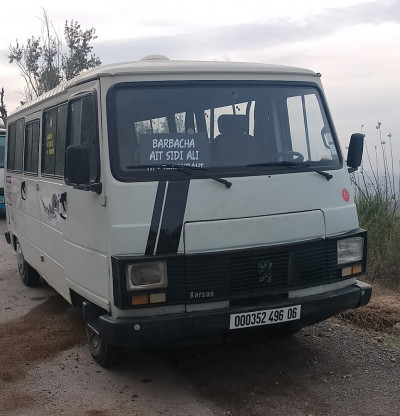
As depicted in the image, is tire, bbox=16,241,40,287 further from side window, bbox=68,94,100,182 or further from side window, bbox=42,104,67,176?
side window, bbox=68,94,100,182

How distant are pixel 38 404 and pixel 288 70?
320 centimetres

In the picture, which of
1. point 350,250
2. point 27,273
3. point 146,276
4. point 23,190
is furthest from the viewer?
point 27,273

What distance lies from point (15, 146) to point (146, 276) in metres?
4.92

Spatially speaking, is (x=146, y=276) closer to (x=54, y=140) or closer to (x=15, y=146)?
(x=54, y=140)

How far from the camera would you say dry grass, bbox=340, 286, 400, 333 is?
595cm

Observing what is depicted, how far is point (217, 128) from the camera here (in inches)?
179

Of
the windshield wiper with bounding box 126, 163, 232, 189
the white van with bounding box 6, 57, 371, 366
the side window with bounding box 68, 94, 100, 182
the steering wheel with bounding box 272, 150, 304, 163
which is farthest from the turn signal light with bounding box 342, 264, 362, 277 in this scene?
the side window with bounding box 68, 94, 100, 182

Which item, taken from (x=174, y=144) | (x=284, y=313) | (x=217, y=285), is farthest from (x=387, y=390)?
(x=174, y=144)

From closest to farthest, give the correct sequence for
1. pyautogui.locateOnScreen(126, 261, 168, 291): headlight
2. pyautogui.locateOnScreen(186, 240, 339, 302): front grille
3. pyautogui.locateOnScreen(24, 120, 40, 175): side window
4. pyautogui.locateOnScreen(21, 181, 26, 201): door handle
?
pyautogui.locateOnScreen(126, 261, 168, 291): headlight
pyautogui.locateOnScreen(186, 240, 339, 302): front grille
pyautogui.locateOnScreen(24, 120, 40, 175): side window
pyautogui.locateOnScreen(21, 181, 26, 201): door handle

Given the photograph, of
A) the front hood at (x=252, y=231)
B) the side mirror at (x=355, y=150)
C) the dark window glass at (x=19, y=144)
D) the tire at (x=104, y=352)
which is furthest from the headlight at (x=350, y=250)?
the dark window glass at (x=19, y=144)

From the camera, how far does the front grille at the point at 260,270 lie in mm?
4172

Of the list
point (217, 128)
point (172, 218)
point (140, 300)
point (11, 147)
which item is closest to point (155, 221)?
point (172, 218)

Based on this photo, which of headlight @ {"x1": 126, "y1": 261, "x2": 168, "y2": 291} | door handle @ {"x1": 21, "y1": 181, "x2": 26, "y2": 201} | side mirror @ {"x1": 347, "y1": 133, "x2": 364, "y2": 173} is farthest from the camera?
door handle @ {"x1": 21, "y1": 181, "x2": 26, "y2": 201}

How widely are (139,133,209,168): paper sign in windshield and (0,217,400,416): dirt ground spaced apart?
169 cm
